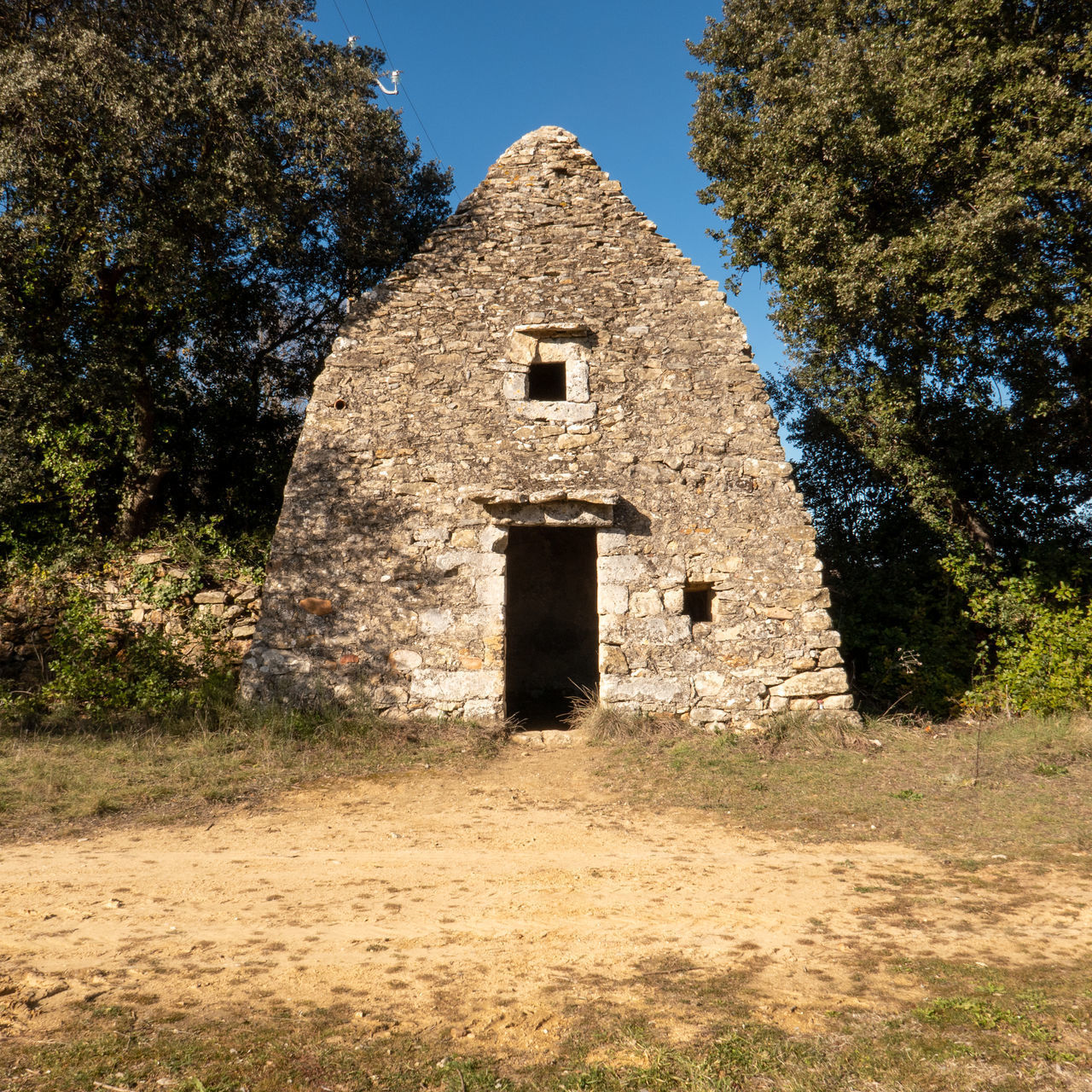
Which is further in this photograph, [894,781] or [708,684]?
[708,684]

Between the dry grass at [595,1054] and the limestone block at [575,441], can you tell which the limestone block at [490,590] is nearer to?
the limestone block at [575,441]

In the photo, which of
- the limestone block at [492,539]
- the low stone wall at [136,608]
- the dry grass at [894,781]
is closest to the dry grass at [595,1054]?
the dry grass at [894,781]

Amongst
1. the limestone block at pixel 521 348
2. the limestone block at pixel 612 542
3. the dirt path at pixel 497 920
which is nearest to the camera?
the dirt path at pixel 497 920

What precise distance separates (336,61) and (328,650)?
8.13 m

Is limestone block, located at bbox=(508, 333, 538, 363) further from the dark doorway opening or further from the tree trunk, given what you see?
the tree trunk

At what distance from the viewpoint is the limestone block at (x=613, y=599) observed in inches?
294

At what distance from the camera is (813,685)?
732 cm

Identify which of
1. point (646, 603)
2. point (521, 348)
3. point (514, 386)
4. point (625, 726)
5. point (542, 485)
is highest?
point (521, 348)

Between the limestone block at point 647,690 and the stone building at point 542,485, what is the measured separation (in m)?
0.02

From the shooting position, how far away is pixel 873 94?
8.66m

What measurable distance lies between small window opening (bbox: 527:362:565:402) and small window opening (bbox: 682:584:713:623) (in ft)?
8.85

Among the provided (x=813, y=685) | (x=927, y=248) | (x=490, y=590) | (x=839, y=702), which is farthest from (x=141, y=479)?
(x=927, y=248)

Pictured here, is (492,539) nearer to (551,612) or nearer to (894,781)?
(551,612)

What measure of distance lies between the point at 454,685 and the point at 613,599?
71.6 inches
